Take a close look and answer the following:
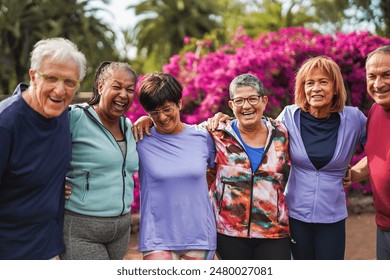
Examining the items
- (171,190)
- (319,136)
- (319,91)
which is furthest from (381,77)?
(171,190)

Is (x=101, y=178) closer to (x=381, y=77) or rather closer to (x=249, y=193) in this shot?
(x=249, y=193)

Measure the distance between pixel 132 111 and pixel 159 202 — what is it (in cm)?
485

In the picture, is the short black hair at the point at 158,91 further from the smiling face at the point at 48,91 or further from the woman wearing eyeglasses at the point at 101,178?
the smiling face at the point at 48,91

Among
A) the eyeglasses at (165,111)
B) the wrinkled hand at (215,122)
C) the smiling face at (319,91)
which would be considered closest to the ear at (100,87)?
the eyeglasses at (165,111)

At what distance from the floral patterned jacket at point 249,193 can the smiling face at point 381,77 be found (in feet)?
2.36

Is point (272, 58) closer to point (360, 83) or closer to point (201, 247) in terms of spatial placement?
point (360, 83)

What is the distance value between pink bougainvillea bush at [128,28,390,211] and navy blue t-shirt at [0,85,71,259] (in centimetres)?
486

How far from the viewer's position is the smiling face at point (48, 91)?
263cm

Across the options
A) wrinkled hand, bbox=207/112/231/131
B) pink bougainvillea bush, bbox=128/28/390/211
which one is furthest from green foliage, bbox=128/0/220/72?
wrinkled hand, bbox=207/112/231/131

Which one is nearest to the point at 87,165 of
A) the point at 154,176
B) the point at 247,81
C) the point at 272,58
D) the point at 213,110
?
the point at 154,176

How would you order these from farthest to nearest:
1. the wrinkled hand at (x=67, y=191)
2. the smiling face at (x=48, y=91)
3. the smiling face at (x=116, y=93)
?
the smiling face at (x=116, y=93)
the wrinkled hand at (x=67, y=191)
the smiling face at (x=48, y=91)

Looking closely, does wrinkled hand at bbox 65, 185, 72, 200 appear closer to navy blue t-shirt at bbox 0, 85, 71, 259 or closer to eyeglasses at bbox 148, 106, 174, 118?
navy blue t-shirt at bbox 0, 85, 71, 259

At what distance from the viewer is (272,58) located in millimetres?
7730

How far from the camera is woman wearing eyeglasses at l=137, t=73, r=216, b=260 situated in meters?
3.16
